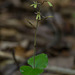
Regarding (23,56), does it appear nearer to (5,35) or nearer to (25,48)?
(25,48)

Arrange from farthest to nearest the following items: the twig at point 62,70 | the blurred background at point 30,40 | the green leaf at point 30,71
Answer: the blurred background at point 30,40, the twig at point 62,70, the green leaf at point 30,71

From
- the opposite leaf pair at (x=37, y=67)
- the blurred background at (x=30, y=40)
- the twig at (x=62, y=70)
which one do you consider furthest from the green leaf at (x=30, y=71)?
the twig at (x=62, y=70)

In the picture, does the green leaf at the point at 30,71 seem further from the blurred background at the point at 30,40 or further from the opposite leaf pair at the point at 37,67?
the blurred background at the point at 30,40

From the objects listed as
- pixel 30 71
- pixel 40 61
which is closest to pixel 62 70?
pixel 40 61

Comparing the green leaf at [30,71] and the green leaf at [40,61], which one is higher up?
the green leaf at [40,61]

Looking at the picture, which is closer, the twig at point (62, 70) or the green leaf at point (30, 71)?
the green leaf at point (30, 71)

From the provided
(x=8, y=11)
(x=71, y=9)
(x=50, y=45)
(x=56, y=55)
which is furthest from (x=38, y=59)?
(x=71, y=9)

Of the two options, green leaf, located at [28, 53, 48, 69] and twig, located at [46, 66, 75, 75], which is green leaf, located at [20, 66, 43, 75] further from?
twig, located at [46, 66, 75, 75]

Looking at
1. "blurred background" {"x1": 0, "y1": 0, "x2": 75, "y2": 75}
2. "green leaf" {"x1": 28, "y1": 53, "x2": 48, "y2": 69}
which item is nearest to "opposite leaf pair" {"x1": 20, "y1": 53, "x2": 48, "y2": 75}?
"green leaf" {"x1": 28, "y1": 53, "x2": 48, "y2": 69}
